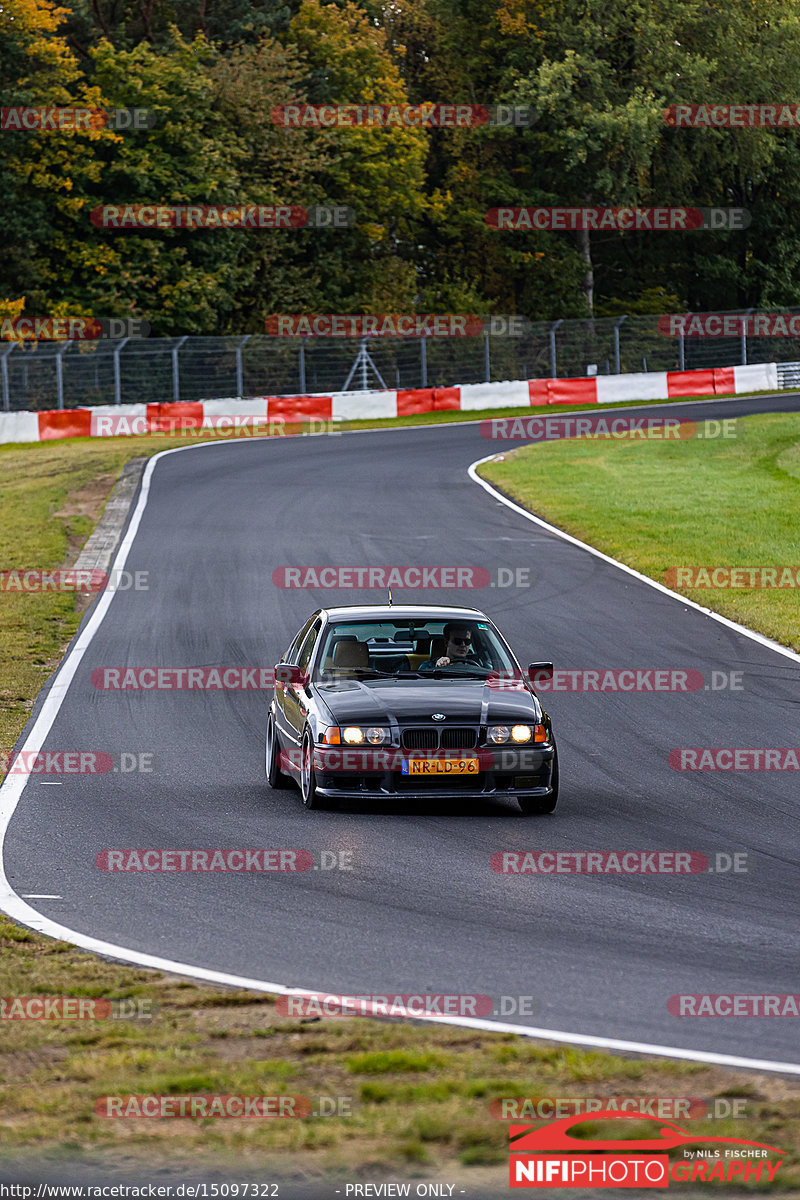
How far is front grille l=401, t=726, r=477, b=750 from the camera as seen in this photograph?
34.8 feet

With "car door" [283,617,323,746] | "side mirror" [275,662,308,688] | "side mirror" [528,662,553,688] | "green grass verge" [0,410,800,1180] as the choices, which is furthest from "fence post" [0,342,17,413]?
"green grass verge" [0,410,800,1180]

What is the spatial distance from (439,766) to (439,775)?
0.07 meters

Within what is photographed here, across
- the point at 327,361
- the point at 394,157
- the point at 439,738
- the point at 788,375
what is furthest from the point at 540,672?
the point at 394,157

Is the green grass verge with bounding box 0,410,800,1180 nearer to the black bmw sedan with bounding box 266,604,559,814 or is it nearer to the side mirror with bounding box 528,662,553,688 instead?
the black bmw sedan with bounding box 266,604,559,814

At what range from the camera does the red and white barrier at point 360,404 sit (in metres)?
42.4

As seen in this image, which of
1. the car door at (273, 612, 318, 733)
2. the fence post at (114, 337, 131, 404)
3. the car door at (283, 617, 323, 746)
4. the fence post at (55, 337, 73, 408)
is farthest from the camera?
the fence post at (114, 337, 131, 404)

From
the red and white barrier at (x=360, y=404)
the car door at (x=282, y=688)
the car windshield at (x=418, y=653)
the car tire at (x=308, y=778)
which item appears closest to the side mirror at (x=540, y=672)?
the car windshield at (x=418, y=653)

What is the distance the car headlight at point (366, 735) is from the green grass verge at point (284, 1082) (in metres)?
3.45

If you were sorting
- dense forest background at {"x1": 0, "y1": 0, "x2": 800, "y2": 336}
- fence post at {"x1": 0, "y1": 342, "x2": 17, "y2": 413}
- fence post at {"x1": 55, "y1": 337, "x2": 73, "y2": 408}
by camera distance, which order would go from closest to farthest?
fence post at {"x1": 0, "y1": 342, "x2": 17, "y2": 413}
fence post at {"x1": 55, "y1": 337, "x2": 73, "y2": 408}
dense forest background at {"x1": 0, "y1": 0, "x2": 800, "y2": 336}

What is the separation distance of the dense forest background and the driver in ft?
136

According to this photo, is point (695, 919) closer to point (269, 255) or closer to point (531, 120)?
point (269, 255)

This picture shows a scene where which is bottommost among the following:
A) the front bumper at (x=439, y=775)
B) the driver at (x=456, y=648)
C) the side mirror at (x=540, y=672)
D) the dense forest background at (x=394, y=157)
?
the front bumper at (x=439, y=775)

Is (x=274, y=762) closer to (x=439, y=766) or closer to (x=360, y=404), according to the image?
(x=439, y=766)

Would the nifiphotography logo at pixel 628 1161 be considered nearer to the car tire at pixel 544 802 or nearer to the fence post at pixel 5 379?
the car tire at pixel 544 802
